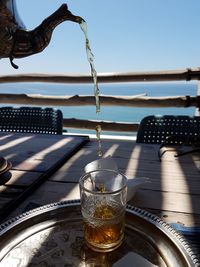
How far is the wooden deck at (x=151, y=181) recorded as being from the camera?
2.16 ft

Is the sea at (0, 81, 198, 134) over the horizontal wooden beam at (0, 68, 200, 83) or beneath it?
beneath

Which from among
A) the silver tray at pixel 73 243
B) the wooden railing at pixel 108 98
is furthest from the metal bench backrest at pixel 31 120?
the wooden railing at pixel 108 98

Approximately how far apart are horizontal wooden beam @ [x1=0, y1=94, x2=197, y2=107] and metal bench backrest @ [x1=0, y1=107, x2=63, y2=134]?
4.36 ft

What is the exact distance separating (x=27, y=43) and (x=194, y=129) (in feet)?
3.59

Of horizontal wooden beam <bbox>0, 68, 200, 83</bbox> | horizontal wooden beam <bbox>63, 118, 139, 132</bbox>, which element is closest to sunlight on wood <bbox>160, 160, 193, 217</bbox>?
horizontal wooden beam <bbox>0, 68, 200, 83</bbox>

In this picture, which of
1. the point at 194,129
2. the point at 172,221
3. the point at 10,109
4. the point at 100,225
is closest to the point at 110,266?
the point at 100,225

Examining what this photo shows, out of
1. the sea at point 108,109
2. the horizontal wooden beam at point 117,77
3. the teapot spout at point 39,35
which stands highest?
the teapot spout at point 39,35

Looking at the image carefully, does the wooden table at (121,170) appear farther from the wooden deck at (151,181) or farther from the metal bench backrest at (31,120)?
the metal bench backrest at (31,120)

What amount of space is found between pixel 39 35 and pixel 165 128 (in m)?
0.99

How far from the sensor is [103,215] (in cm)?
51

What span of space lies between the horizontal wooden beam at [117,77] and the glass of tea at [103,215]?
7.73ft

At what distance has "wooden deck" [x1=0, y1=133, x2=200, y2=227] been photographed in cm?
66

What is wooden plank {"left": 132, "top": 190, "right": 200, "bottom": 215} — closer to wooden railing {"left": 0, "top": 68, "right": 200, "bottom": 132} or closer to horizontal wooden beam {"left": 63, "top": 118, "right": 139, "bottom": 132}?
wooden railing {"left": 0, "top": 68, "right": 200, "bottom": 132}

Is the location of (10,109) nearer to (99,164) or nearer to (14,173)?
(14,173)
